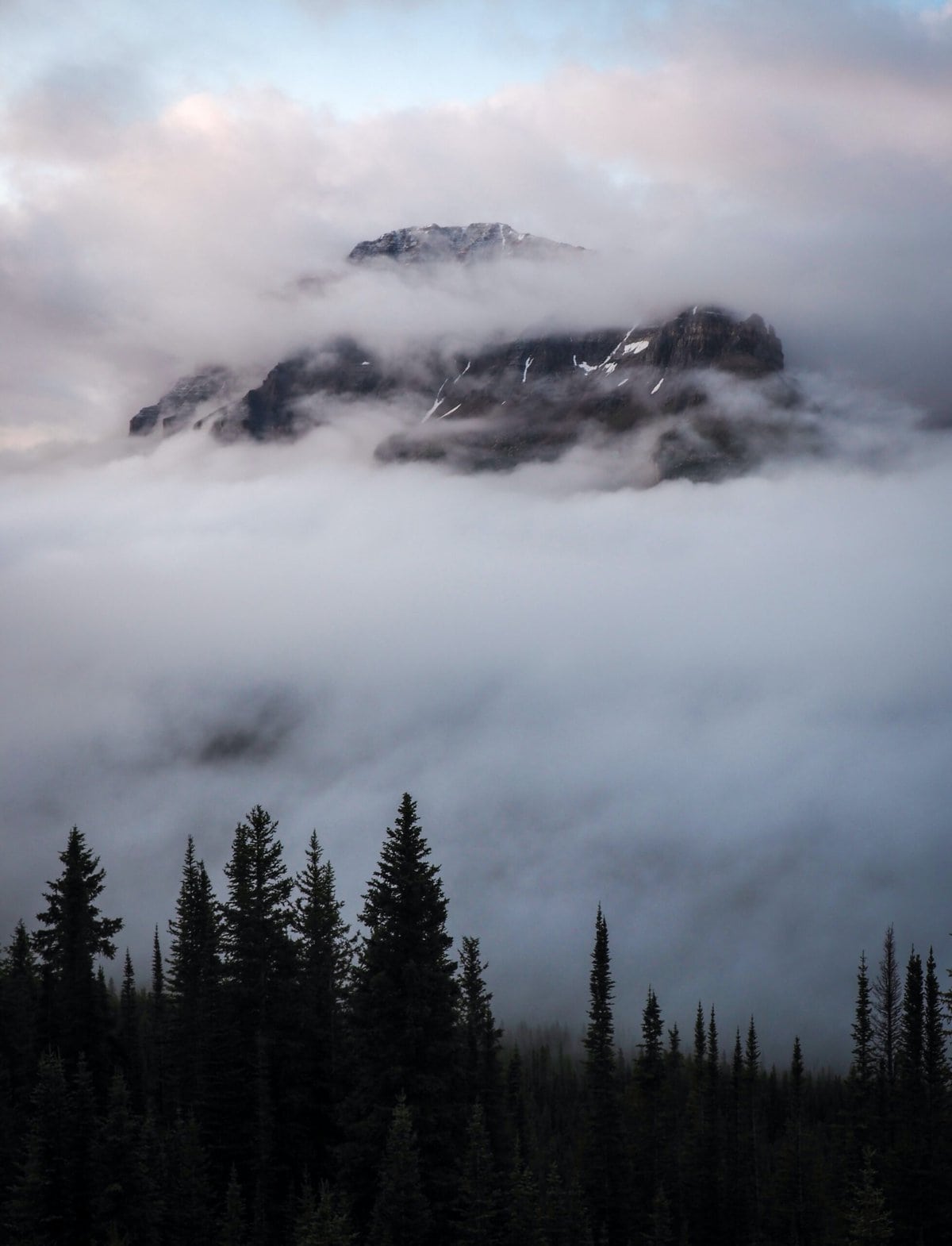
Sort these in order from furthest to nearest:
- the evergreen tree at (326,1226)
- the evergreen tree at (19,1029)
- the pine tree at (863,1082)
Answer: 1. the pine tree at (863,1082)
2. the evergreen tree at (19,1029)
3. the evergreen tree at (326,1226)

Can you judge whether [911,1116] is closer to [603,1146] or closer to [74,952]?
[603,1146]

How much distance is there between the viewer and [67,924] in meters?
64.1

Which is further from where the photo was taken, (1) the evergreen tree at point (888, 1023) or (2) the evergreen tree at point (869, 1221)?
(1) the evergreen tree at point (888, 1023)

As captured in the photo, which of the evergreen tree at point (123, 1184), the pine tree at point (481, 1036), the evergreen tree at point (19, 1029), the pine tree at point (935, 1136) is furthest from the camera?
the pine tree at point (935, 1136)

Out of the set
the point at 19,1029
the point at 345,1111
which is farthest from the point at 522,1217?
the point at 19,1029

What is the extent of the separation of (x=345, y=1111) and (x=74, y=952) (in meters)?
20.9

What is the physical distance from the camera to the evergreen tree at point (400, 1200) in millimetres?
42469

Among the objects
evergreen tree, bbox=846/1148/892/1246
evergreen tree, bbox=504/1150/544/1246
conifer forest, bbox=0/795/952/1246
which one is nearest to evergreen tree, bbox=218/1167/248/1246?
conifer forest, bbox=0/795/952/1246

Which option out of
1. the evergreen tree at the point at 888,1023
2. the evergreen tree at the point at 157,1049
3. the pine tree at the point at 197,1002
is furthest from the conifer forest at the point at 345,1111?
the evergreen tree at the point at 888,1023

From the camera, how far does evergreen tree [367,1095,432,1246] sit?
42.5 metres

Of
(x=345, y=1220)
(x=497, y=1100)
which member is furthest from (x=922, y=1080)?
(x=345, y=1220)

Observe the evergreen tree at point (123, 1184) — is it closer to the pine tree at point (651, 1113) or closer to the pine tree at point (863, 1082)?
the pine tree at point (651, 1113)

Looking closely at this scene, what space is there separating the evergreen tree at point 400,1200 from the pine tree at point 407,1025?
9.32 ft

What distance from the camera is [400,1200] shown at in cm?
4272
